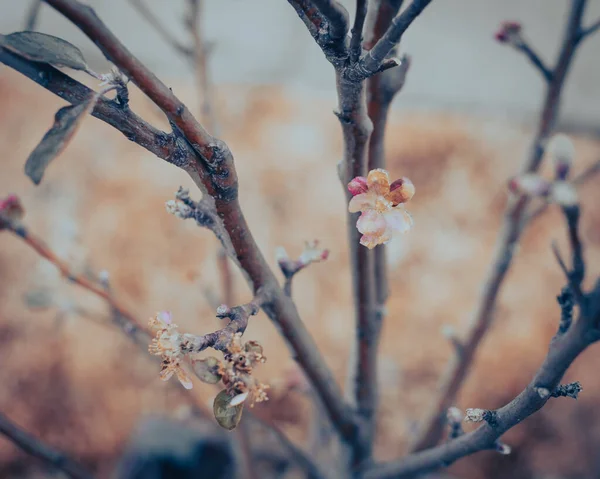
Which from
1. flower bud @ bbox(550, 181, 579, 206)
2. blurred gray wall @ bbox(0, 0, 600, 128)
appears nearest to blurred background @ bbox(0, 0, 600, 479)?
blurred gray wall @ bbox(0, 0, 600, 128)

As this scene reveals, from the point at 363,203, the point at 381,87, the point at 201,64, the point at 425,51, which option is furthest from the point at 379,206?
the point at 425,51

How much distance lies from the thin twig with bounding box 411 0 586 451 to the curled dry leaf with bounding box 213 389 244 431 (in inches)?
16.8

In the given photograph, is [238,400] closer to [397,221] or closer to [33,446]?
[397,221]

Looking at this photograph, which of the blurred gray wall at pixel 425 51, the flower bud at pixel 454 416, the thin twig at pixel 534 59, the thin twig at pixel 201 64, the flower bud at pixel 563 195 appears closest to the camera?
the flower bud at pixel 563 195

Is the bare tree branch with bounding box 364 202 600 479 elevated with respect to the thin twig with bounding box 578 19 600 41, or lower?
lower

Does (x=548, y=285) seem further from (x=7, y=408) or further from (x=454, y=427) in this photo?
(x=7, y=408)

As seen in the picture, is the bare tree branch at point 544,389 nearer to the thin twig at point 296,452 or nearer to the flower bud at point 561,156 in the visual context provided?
the flower bud at point 561,156

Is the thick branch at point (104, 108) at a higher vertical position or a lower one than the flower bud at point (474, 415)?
higher

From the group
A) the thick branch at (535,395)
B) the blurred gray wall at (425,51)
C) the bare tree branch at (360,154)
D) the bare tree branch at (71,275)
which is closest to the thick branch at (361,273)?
the bare tree branch at (360,154)

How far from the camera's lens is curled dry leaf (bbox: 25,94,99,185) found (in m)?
0.23

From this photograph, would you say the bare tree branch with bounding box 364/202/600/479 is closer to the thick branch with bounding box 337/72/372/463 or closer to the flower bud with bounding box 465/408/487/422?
the flower bud with bounding box 465/408/487/422

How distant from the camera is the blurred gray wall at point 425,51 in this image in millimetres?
1214

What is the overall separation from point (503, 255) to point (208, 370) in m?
0.42

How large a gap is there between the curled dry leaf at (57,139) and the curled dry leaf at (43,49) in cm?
2
